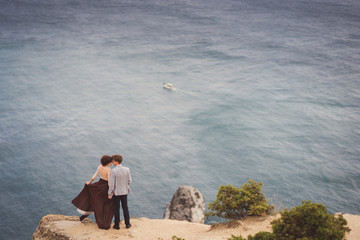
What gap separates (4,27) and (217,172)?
2258 inches

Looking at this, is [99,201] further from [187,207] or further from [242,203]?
[187,207]

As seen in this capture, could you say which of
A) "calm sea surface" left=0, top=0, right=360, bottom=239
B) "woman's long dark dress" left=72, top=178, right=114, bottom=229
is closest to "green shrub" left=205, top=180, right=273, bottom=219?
"woman's long dark dress" left=72, top=178, right=114, bottom=229

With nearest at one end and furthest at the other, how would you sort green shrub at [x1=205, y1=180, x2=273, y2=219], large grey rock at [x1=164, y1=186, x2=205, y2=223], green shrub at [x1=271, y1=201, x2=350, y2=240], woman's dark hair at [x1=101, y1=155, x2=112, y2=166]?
green shrub at [x1=271, y1=201, x2=350, y2=240], woman's dark hair at [x1=101, y1=155, x2=112, y2=166], green shrub at [x1=205, y1=180, x2=273, y2=219], large grey rock at [x1=164, y1=186, x2=205, y2=223]

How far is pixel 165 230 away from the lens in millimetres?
13195

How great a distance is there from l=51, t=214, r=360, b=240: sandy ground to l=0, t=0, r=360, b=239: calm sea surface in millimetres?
12496

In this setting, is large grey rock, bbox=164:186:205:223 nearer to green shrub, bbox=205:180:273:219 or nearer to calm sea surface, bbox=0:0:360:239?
calm sea surface, bbox=0:0:360:239

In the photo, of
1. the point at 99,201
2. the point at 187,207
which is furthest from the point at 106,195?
the point at 187,207

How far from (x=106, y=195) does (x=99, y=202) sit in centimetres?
37

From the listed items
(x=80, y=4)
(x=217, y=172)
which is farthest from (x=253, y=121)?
(x=80, y=4)

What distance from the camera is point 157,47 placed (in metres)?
61.2

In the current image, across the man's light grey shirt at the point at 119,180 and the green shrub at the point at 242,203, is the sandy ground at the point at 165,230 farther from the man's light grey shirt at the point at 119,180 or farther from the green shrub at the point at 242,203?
the man's light grey shirt at the point at 119,180

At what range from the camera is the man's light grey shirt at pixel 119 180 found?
11.5 meters

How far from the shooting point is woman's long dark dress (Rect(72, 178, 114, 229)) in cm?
1222

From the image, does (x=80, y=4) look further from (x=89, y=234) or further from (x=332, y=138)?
(x=89, y=234)
